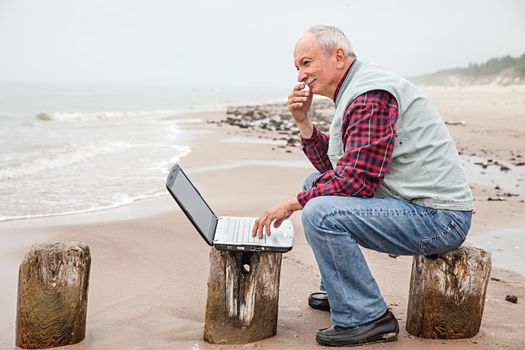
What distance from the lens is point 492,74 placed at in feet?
216

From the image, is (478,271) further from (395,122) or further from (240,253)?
(240,253)

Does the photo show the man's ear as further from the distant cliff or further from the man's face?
the distant cliff

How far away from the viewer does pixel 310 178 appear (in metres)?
4.21

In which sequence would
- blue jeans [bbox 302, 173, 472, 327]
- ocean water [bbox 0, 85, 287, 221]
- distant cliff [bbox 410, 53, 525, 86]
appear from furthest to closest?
distant cliff [bbox 410, 53, 525, 86] → ocean water [bbox 0, 85, 287, 221] → blue jeans [bbox 302, 173, 472, 327]

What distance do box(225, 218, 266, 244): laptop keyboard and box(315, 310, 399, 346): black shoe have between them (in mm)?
606

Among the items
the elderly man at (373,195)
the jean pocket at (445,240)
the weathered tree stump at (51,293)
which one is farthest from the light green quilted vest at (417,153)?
the weathered tree stump at (51,293)

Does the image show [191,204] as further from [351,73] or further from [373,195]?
[351,73]

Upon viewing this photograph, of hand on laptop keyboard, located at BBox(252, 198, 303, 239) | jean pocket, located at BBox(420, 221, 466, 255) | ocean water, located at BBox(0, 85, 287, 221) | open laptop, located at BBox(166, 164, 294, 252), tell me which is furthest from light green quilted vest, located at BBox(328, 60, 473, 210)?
ocean water, located at BBox(0, 85, 287, 221)

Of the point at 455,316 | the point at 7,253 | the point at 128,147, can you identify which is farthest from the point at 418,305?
the point at 128,147

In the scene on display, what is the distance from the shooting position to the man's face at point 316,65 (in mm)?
3664

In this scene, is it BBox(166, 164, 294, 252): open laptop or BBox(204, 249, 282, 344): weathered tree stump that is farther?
BBox(204, 249, 282, 344): weathered tree stump

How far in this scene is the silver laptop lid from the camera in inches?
141

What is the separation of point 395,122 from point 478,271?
928 millimetres

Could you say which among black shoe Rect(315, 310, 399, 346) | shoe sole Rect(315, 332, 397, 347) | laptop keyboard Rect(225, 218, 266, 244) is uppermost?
laptop keyboard Rect(225, 218, 266, 244)
